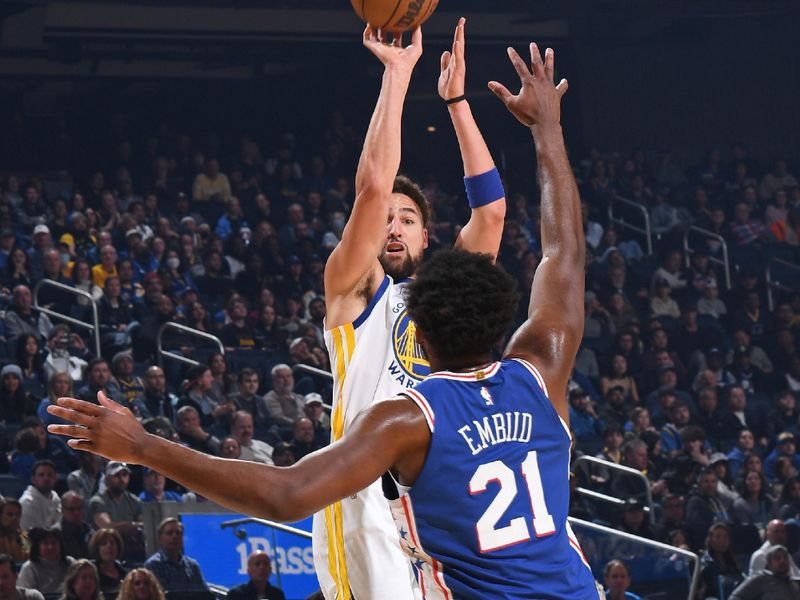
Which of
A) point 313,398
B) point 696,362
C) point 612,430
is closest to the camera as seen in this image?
point 313,398

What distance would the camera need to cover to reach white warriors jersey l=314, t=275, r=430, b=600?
163 inches

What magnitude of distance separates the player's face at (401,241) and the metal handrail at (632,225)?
50.2ft

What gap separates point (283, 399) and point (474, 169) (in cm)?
830

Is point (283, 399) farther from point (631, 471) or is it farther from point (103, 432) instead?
point (103, 432)

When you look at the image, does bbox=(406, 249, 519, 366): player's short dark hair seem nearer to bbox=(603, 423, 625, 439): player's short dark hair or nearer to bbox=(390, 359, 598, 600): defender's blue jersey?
bbox=(390, 359, 598, 600): defender's blue jersey

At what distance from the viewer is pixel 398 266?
469cm

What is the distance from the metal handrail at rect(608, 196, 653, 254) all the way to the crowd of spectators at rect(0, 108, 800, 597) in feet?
0.37

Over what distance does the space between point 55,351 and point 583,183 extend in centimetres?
1077

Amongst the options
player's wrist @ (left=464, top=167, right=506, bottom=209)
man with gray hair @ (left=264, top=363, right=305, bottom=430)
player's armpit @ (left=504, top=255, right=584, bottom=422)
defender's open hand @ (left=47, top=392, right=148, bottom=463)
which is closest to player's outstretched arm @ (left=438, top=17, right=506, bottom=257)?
player's wrist @ (left=464, top=167, right=506, bottom=209)

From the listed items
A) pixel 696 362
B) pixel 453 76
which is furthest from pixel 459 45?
pixel 696 362

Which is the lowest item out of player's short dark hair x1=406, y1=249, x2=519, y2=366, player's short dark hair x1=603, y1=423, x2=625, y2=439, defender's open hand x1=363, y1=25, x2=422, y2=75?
player's short dark hair x1=406, y1=249, x2=519, y2=366

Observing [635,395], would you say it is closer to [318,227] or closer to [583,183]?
[318,227]

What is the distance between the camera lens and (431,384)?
2.93 m

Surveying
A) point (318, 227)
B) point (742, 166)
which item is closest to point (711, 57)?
point (742, 166)
